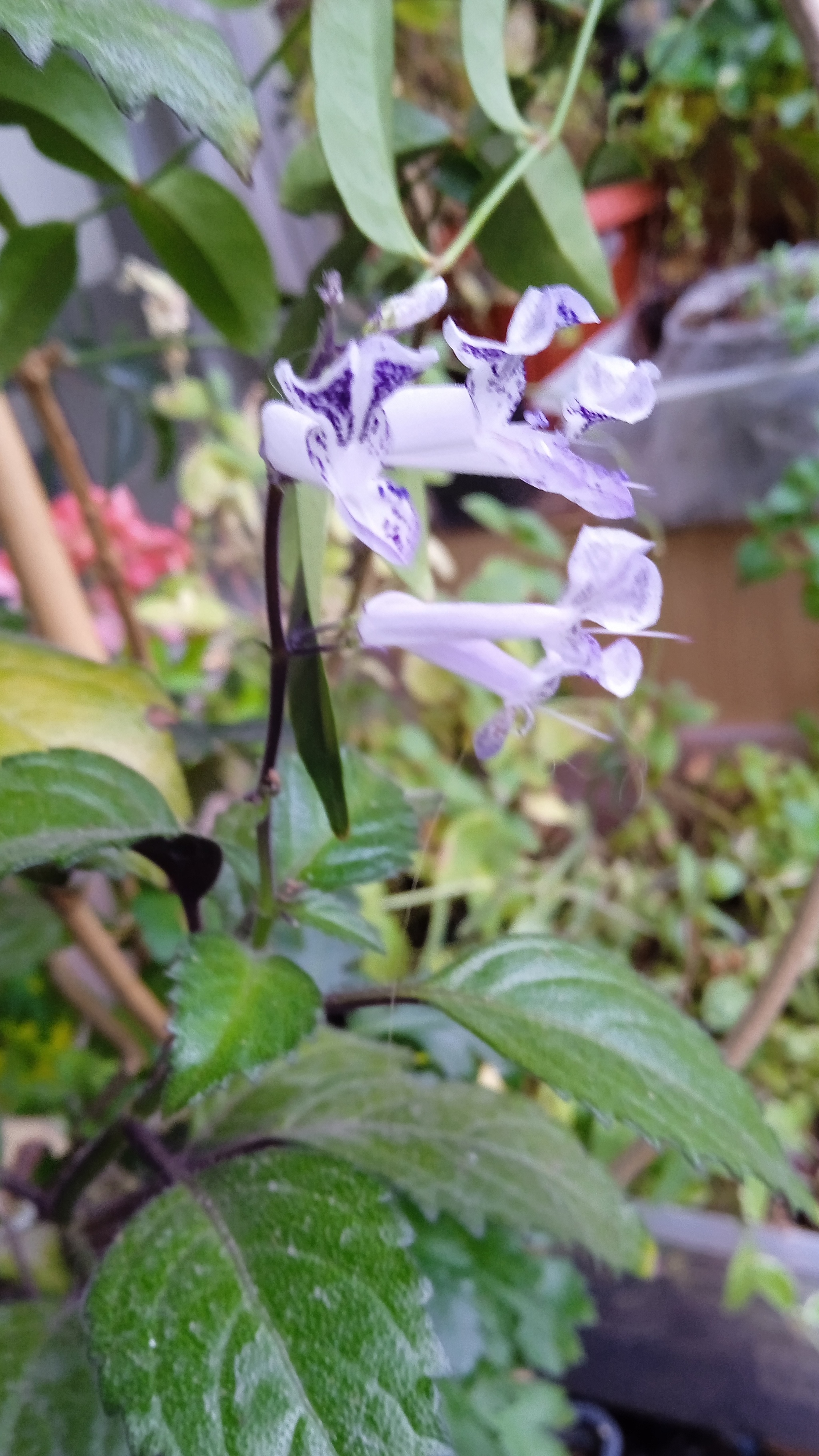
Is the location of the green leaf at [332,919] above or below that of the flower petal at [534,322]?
below

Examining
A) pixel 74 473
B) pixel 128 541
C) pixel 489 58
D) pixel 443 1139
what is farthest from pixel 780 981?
pixel 128 541

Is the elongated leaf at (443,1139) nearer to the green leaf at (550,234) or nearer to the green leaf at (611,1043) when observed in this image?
the green leaf at (611,1043)

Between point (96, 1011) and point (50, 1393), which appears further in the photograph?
point (96, 1011)

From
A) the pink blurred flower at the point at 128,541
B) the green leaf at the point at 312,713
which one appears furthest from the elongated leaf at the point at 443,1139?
the pink blurred flower at the point at 128,541

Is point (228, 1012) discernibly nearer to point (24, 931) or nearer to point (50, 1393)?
point (50, 1393)

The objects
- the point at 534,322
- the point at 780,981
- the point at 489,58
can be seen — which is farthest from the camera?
the point at 780,981

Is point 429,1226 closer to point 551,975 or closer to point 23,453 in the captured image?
point 551,975
